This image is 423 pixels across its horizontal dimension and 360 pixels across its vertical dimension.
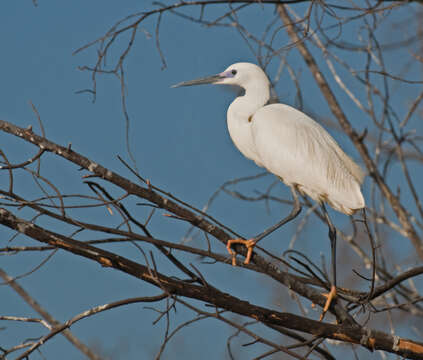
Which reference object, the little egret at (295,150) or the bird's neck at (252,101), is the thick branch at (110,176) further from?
the bird's neck at (252,101)

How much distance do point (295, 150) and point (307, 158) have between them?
0.26ft

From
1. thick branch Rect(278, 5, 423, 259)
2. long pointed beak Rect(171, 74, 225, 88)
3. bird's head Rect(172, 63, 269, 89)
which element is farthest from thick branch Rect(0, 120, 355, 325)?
thick branch Rect(278, 5, 423, 259)

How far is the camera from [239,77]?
3520 mm

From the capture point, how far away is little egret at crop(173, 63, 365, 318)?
Result: 317 centimetres

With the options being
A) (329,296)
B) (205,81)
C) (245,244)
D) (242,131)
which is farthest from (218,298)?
(205,81)

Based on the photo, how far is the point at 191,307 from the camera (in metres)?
1.91

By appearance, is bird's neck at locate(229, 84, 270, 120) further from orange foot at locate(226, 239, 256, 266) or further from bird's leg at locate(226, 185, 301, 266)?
orange foot at locate(226, 239, 256, 266)

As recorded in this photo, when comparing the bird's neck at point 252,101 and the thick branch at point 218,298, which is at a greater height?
the bird's neck at point 252,101

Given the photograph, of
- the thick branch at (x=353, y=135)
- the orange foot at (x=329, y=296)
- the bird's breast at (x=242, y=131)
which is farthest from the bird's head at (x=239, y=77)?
the orange foot at (x=329, y=296)

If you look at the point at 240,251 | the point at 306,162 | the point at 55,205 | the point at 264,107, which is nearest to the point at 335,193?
the point at 306,162

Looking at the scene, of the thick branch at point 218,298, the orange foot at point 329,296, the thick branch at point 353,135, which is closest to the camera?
the thick branch at point 218,298

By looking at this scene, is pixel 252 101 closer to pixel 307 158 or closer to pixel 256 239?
pixel 307 158

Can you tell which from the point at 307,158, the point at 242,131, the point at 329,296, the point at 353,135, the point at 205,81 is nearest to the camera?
the point at 329,296

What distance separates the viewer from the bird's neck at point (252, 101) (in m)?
3.45
